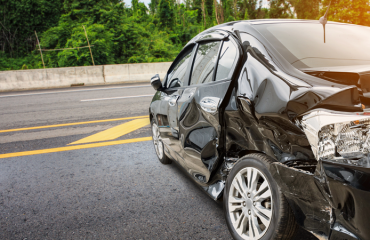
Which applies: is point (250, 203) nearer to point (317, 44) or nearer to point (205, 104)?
point (205, 104)

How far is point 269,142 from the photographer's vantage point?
1772 mm

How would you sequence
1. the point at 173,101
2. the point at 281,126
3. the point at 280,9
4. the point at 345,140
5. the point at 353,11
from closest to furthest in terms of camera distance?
the point at 345,140 → the point at 281,126 → the point at 173,101 → the point at 353,11 → the point at 280,9

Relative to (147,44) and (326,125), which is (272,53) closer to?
(326,125)

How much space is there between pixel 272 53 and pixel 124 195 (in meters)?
1.96

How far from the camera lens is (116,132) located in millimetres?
5598

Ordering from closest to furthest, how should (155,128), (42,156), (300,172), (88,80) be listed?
(300,172)
(155,128)
(42,156)
(88,80)

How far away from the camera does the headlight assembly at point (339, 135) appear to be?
1.32 metres

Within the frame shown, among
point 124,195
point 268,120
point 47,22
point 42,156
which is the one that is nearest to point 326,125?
point 268,120

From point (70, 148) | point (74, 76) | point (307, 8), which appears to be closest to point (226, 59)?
point (70, 148)

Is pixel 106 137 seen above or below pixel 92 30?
below

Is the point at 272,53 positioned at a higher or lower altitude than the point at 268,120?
higher

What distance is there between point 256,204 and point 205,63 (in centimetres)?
135

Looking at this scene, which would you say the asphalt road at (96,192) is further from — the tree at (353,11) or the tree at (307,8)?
the tree at (307,8)

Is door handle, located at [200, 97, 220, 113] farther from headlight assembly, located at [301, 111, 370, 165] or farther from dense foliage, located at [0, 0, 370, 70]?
dense foliage, located at [0, 0, 370, 70]
